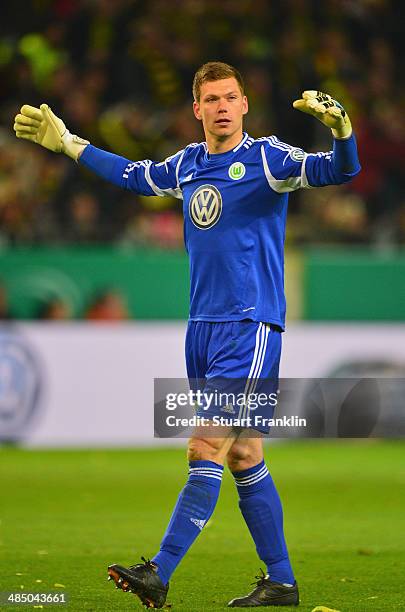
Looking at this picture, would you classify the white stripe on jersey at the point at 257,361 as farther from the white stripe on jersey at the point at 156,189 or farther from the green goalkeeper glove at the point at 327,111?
the green goalkeeper glove at the point at 327,111

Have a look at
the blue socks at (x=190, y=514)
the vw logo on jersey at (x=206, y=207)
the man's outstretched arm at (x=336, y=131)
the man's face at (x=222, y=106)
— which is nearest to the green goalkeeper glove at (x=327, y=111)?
the man's outstretched arm at (x=336, y=131)

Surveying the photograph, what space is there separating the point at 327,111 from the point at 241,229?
2.27ft

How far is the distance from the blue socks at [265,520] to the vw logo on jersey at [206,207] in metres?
1.07

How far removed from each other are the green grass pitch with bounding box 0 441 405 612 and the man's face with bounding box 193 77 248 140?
2.03m

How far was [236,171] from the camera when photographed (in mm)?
5438

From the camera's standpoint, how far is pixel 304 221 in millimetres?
14820

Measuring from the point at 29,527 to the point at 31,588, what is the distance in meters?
2.31

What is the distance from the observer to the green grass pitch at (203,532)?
5.78 m

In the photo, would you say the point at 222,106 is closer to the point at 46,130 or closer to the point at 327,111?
the point at 327,111

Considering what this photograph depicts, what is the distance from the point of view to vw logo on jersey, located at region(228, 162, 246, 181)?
5.43 metres

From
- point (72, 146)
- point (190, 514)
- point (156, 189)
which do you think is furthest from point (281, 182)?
point (190, 514)

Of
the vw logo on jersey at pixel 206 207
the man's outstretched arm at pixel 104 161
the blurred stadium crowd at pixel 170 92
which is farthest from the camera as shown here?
the blurred stadium crowd at pixel 170 92

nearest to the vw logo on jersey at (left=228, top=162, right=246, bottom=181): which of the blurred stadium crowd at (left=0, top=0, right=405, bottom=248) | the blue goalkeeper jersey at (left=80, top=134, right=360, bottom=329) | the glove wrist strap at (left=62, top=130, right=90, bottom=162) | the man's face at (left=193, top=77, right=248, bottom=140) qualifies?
the blue goalkeeper jersey at (left=80, top=134, right=360, bottom=329)

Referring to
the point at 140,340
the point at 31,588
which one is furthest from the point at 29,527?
the point at 140,340
